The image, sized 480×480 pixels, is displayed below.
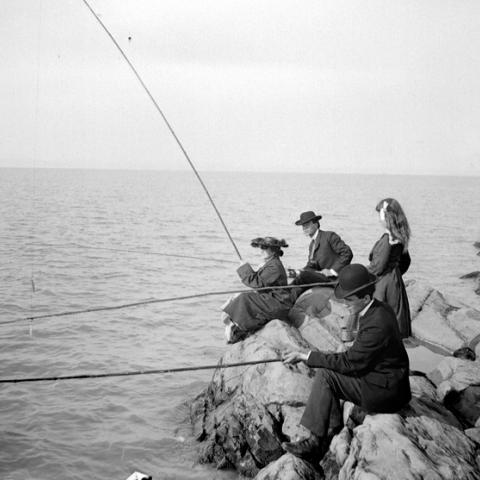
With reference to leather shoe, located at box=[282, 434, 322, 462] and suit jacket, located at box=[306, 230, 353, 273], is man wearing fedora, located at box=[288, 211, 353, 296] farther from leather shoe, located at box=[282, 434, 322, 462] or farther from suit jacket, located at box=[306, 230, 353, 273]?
leather shoe, located at box=[282, 434, 322, 462]

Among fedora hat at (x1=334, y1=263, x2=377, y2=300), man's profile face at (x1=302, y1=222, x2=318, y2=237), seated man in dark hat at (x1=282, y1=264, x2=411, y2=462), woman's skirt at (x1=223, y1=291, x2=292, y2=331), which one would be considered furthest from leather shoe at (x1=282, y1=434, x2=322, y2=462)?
man's profile face at (x1=302, y1=222, x2=318, y2=237)

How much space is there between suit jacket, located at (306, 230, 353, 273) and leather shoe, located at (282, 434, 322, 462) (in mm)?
3619

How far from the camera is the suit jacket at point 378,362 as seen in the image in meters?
4.48

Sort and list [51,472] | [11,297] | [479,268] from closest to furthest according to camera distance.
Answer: [51,472] < [11,297] < [479,268]

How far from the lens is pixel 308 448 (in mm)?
4734

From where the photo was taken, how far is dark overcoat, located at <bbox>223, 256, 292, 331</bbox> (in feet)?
23.0

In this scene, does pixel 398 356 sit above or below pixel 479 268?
above

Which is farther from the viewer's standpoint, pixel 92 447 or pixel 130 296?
pixel 130 296

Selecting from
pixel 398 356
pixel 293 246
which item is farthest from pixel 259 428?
pixel 293 246

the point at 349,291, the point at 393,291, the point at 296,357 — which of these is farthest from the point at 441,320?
the point at 349,291

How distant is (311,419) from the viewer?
475cm

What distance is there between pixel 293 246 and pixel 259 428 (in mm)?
20600

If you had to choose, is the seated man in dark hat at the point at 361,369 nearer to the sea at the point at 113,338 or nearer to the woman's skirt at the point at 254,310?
the sea at the point at 113,338

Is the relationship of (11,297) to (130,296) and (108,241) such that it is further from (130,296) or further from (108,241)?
(108,241)
